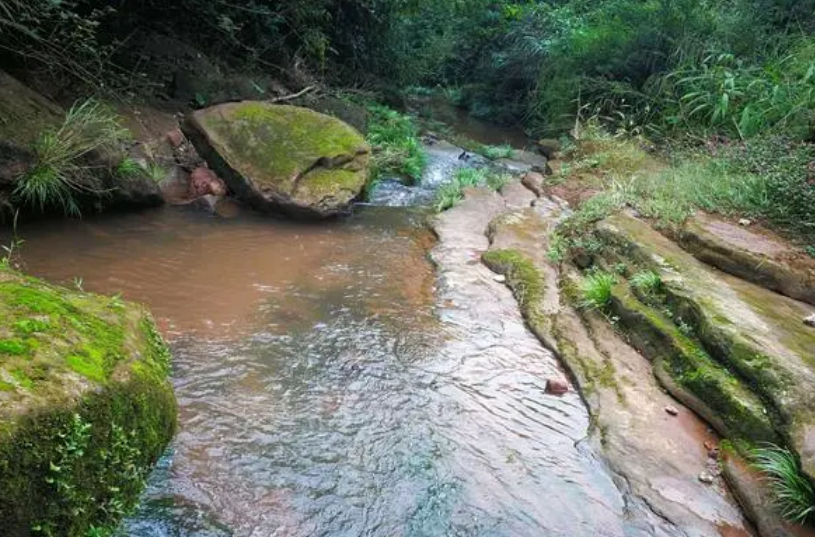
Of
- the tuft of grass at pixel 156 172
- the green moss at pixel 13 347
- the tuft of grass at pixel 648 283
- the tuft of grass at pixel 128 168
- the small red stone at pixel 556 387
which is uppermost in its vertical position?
the green moss at pixel 13 347

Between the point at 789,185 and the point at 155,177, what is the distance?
21.0 feet

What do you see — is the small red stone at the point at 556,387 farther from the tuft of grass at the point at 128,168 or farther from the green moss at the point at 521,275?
the tuft of grass at the point at 128,168

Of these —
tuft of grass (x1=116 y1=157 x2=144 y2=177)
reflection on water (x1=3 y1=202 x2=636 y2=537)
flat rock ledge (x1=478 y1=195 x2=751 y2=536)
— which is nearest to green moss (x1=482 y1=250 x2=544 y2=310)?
flat rock ledge (x1=478 y1=195 x2=751 y2=536)

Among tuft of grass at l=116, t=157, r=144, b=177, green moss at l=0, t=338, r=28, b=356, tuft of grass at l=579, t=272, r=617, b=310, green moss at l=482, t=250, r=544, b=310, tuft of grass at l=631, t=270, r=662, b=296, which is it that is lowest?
green moss at l=482, t=250, r=544, b=310

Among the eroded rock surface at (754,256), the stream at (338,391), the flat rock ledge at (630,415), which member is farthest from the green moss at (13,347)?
the eroded rock surface at (754,256)

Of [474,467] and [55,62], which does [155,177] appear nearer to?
[55,62]

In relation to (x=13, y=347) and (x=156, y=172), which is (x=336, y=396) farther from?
(x=156, y=172)

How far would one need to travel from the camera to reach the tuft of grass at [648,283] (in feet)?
16.3

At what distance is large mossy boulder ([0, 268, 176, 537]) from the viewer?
2002 millimetres

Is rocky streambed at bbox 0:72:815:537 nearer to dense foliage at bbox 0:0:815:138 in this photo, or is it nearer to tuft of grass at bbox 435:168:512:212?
tuft of grass at bbox 435:168:512:212

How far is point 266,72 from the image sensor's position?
1027 cm

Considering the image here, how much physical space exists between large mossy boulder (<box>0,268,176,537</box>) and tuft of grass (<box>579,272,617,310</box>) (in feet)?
11.0

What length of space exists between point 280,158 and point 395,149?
2.94 m

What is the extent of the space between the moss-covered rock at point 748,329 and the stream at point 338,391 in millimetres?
986
